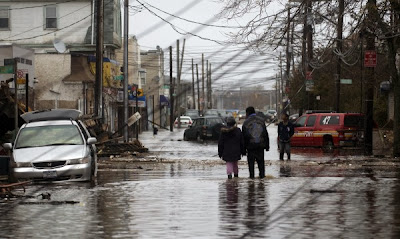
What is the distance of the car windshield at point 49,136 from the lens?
2231 cm

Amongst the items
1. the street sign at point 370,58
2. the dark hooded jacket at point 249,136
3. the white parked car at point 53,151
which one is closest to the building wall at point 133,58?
the street sign at point 370,58

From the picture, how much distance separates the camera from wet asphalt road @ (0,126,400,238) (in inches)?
482

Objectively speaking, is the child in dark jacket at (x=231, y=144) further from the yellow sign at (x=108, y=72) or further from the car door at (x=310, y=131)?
the yellow sign at (x=108, y=72)

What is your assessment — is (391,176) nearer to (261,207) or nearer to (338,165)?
(338,165)

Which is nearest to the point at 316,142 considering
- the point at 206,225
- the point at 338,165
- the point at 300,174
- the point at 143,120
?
the point at 338,165

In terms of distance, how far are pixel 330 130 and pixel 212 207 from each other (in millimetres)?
24243

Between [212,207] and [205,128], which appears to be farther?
[205,128]

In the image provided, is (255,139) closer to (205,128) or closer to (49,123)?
(49,123)

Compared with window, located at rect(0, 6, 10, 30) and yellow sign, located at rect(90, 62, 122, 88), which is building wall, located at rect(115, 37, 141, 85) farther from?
window, located at rect(0, 6, 10, 30)

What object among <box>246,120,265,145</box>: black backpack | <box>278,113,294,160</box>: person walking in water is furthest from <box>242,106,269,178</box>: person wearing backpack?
<box>278,113,294,160</box>: person walking in water

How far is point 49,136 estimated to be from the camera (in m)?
22.8

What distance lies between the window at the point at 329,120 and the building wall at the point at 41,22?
81.7 feet

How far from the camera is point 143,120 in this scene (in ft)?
291

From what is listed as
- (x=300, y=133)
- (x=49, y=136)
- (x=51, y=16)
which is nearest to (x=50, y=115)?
(x=49, y=136)
